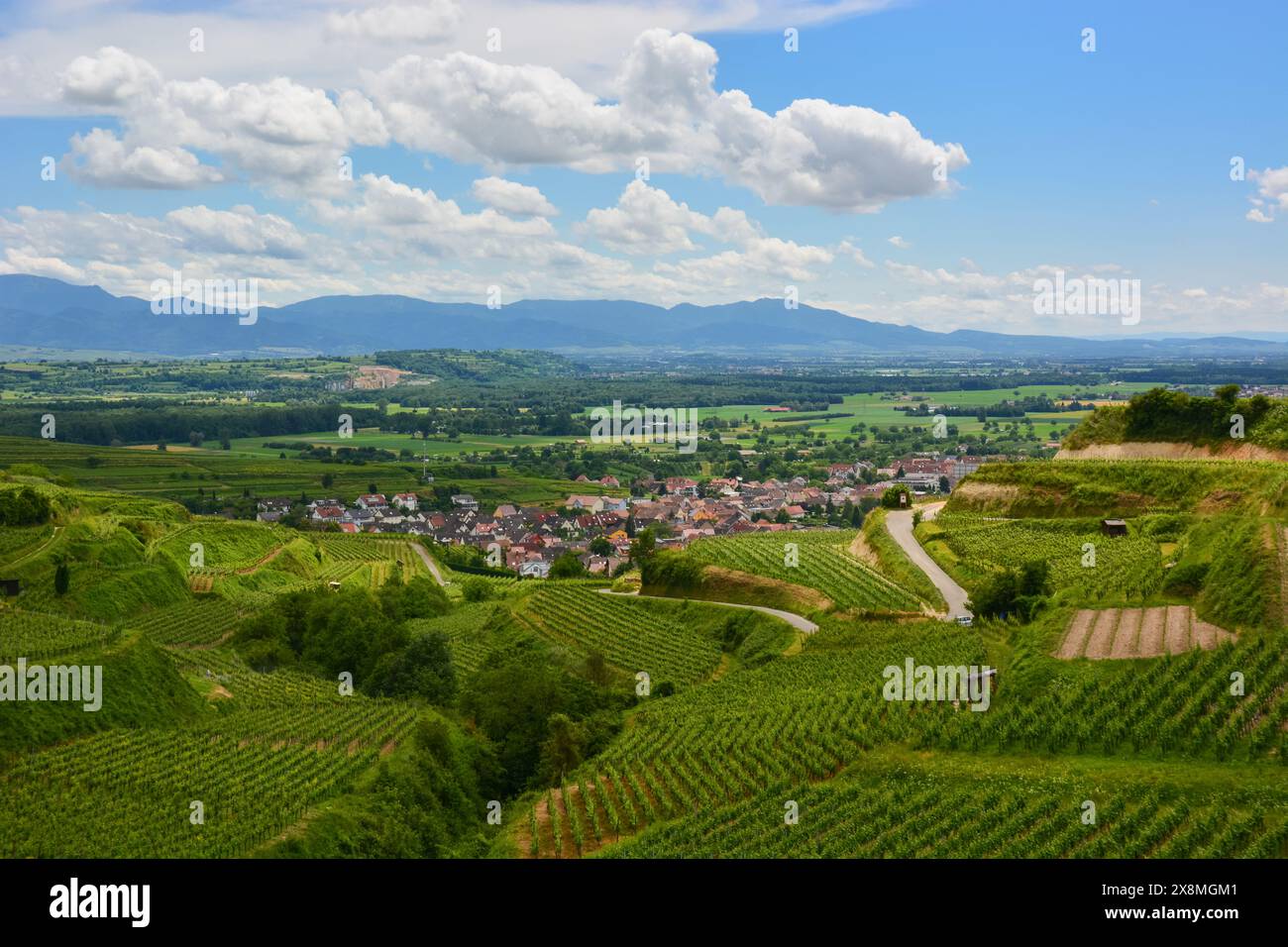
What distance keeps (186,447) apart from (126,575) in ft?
414

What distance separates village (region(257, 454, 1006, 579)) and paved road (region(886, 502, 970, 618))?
32.3m

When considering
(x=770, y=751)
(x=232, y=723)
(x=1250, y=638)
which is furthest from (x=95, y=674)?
(x=1250, y=638)

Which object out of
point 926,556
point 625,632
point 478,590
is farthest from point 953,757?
point 478,590

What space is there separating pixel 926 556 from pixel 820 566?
556cm

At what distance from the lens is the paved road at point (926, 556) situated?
157ft

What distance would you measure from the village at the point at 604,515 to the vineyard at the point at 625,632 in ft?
100.0

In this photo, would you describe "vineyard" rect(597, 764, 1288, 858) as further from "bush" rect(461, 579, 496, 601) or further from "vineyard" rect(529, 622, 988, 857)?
"bush" rect(461, 579, 496, 601)

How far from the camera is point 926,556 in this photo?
56562mm

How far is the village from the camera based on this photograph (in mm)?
110000

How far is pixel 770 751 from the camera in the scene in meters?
30.9

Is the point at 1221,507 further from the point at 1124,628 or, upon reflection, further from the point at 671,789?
the point at 671,789

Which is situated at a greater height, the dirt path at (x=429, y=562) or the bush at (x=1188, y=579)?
the bush at (x=1188, y=579)

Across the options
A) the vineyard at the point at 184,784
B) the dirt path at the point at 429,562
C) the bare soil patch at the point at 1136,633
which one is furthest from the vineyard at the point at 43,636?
the dirt path at the point at 429,562

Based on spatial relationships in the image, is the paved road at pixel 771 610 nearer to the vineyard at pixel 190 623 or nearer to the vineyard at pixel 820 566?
the vineyard at pixel 820 566
